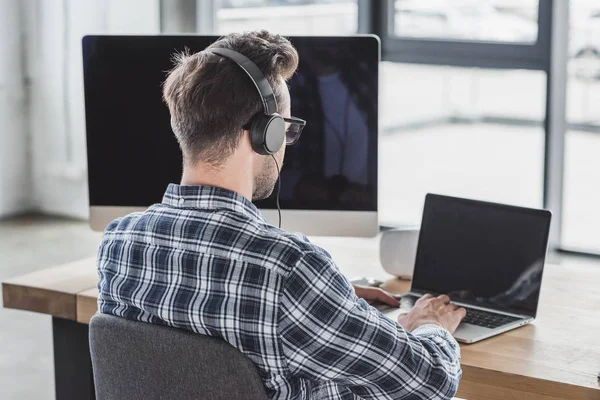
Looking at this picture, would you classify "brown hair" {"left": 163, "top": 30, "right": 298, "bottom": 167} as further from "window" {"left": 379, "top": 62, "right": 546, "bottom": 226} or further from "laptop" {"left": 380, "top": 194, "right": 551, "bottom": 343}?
"window" {"left": 379, "top": 62, "right": 546, "bottom": 226}

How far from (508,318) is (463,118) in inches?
126

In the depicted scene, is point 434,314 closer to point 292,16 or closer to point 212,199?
point 212,199

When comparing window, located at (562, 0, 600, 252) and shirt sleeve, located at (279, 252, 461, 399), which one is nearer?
shirt sleeve, located at (279, 252, 461, 399)

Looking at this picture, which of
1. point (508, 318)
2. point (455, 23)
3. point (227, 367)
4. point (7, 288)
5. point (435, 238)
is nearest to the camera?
point (227, 367)

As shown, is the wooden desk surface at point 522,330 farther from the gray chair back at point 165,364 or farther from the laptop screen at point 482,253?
the gray chair back at point 165,364

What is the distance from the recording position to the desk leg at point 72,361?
7.14ft

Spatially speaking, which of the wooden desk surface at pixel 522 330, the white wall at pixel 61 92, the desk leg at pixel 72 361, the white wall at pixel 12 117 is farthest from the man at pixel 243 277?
the white wall at pixel 12 117

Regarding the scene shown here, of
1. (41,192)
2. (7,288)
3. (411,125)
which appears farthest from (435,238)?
(41,192)

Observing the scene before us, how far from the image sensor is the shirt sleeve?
133cm

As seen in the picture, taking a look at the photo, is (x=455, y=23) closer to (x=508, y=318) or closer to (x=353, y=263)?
(x=353, y=263)

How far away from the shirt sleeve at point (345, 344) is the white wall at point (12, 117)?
4.66 meters

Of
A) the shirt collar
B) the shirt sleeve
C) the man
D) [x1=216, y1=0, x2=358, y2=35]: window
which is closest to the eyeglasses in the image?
the man

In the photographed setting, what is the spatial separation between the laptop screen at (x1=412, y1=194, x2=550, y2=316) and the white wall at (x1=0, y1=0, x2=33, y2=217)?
4.18 metres

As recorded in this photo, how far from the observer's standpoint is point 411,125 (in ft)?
16.7
